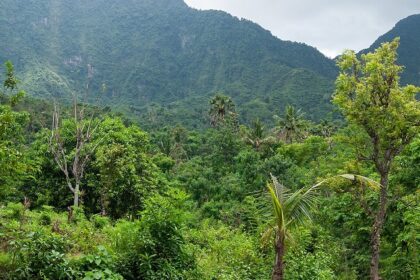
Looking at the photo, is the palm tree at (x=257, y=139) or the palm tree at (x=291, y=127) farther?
the palm tree at (x=291, y=127)

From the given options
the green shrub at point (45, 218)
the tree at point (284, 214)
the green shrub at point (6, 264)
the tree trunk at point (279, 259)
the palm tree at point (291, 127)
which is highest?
the palm tree at point (291, 127)

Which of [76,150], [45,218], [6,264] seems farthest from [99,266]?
[76,150]

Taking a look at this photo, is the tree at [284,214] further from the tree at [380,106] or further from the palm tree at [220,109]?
the palm tree at [220,109]

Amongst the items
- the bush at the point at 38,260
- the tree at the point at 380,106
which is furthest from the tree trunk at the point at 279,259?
the tree at the point at 380,106

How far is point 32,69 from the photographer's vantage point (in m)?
141

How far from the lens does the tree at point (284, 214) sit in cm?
725

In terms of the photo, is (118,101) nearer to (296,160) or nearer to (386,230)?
(296,160)

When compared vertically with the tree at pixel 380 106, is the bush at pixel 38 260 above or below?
below

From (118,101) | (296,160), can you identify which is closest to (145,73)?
(118,101)

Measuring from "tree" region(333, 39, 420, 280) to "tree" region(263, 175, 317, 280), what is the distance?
12.4 ft

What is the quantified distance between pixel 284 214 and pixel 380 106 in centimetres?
479

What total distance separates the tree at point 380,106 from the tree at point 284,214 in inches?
149

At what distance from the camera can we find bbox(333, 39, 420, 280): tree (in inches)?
408

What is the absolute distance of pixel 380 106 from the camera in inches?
418
